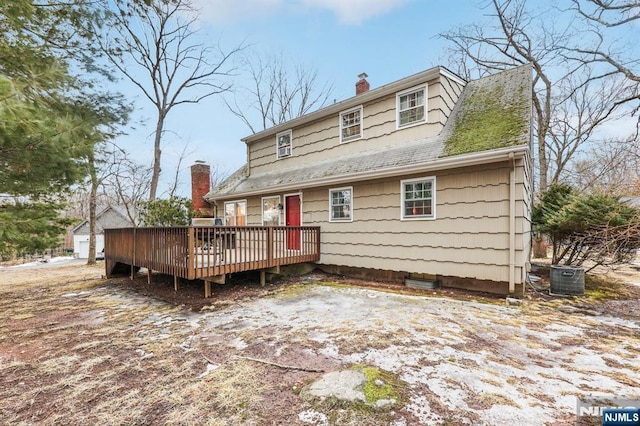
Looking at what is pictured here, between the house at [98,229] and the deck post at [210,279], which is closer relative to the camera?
the deck post at [210,279]

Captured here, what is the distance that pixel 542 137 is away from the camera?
14.3 m

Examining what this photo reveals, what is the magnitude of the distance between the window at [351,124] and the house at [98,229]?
81.4 ft

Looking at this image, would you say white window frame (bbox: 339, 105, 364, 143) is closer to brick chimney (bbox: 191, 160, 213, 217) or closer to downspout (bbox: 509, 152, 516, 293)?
Result: downspout (bbox: 509, 152, 516, 293)

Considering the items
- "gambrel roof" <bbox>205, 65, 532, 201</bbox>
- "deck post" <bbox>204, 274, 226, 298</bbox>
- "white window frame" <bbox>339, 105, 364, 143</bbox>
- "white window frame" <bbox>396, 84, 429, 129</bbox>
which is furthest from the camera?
"white window frame" <bbox>339, 105, 364, 143</bbox>

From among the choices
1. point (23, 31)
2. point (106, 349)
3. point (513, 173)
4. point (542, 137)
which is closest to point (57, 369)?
point (106, 349)

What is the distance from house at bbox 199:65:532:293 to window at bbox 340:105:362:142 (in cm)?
3

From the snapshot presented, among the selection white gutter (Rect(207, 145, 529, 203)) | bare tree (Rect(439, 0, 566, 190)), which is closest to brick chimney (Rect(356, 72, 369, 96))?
white gutter (Rect(207, 145, 529, 203))

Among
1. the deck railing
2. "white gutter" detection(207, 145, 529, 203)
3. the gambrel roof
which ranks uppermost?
the gambrel roof

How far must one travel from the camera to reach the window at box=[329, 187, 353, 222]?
27.7ft

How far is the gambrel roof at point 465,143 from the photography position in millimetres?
6090

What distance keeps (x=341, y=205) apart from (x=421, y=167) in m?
2.74

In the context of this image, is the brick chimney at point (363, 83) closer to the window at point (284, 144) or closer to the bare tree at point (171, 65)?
the window at point (284, 144)

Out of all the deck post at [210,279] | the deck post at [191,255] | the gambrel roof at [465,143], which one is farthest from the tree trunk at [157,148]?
the deck post at [191,255]

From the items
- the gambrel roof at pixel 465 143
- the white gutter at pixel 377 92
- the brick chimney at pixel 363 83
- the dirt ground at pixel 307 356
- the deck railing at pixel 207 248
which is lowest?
the dirt ground at pixel 307 356
